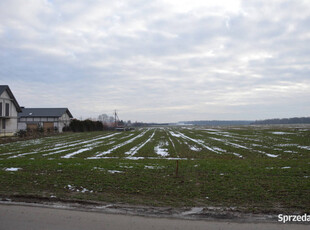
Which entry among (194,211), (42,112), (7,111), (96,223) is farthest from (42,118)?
(194,211)

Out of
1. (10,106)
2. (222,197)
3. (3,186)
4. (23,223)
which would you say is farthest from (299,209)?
(10,106)

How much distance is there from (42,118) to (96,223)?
66123 mm

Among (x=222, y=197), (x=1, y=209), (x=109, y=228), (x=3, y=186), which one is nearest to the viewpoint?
(x=109, y=228)

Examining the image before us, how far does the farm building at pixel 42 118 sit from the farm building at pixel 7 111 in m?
20.9

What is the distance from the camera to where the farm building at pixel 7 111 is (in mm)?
38625

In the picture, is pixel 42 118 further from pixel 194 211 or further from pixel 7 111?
pixel 194 211

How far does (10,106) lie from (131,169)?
37.8 metres

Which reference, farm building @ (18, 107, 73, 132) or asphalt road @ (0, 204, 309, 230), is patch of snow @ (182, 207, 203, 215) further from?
farm building @ (18, 107, 73, 132)

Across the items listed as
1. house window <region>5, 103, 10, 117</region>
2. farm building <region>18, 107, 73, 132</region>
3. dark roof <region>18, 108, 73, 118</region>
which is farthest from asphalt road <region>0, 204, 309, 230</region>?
dark roof <region>18, 108, 73, 118</region>

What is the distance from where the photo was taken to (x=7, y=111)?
4012 centimetres

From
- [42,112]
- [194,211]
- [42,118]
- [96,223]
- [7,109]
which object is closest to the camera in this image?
[96,223]

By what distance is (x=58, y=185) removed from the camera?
28.3 feet

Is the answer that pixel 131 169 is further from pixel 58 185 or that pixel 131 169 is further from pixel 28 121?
pixel 28 121

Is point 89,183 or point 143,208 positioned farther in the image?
point 89,183
